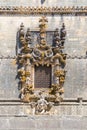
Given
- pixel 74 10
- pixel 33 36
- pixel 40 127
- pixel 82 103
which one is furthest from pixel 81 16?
pixel 40 127

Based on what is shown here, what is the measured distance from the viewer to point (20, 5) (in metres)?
24.6

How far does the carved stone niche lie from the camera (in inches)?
930

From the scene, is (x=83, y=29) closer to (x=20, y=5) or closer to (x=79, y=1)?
(x=79, y=1)

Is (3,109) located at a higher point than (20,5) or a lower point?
lower

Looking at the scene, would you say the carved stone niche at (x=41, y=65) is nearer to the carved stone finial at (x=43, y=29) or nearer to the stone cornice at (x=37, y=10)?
the carved stone finial at (x=43, y=29)

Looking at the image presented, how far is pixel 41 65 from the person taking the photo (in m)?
24.1

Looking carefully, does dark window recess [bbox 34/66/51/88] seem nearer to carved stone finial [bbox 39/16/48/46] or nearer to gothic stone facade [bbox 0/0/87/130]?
gothic stone facade [bbox 0/0/87/130]

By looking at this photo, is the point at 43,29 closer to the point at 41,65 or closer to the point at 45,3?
the point at 45,3

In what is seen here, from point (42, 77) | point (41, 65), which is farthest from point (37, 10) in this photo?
A: point (42, 77)

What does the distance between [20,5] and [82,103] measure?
17.7ft

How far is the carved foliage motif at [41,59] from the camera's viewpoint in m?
23.6

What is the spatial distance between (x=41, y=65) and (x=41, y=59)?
0.94 feet

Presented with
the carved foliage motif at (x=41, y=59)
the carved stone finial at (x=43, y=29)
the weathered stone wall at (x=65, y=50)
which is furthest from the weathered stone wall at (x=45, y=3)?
Answer: the carved foliage motif at (x=41, y=59)

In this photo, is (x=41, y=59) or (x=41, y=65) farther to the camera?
(x=41, y=65)
